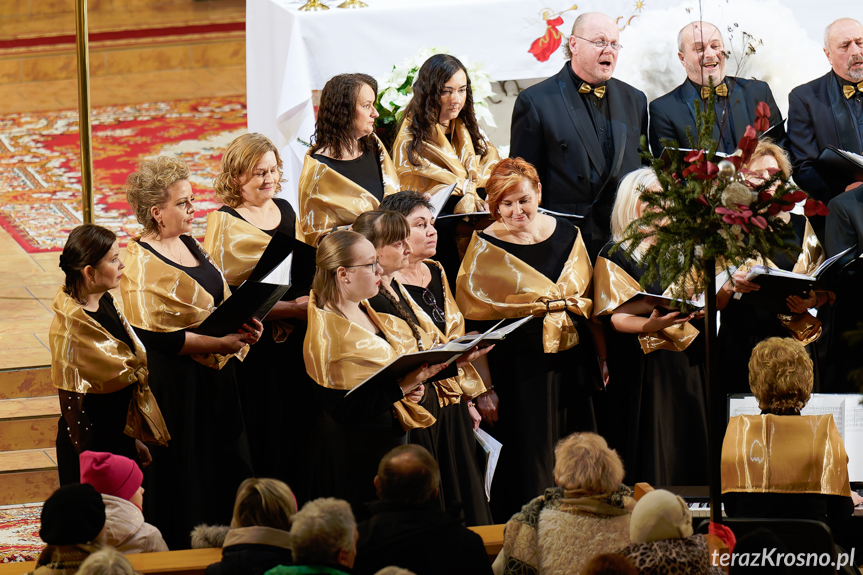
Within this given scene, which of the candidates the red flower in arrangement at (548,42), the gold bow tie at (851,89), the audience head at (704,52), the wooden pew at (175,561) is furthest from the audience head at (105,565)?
the gold bow tie at (851,89)

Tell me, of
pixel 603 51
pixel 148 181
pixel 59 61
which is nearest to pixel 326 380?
pixel 148 181

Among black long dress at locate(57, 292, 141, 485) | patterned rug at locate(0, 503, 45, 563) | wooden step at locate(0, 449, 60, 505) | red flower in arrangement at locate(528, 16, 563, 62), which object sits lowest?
patterned rug at locate(0, 503, 45, 563)

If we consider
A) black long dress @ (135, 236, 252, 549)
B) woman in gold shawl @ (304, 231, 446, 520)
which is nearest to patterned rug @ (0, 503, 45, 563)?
black long dress @ (135, 236, 252, 549)

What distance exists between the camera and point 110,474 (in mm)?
3178

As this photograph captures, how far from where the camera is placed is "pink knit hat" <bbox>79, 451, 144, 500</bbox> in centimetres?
317

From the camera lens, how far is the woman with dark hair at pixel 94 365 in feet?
12.0

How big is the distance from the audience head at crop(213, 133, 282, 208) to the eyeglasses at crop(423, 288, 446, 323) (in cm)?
73

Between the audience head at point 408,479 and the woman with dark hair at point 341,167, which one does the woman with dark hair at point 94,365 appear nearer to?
the woman with dark hair at point 341,167

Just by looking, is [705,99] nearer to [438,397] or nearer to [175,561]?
[438,397]

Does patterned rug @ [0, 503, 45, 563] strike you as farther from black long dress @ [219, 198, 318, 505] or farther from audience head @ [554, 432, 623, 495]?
audience head @ [554, 432, 623, 495]

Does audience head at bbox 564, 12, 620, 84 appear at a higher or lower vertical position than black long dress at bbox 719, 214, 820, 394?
higher

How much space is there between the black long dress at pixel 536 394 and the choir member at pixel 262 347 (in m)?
0.73

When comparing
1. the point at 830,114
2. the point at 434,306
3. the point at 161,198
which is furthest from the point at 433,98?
the point at 830,114

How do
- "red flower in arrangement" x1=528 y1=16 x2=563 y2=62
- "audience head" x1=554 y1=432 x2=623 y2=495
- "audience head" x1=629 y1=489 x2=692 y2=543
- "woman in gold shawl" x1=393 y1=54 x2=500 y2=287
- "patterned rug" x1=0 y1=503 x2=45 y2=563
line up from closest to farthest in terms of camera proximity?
"audience head" x1=629 y1=489 x2=692 y2=543, "audience head" x1=554 y1=432 x2=623 y2=495, "patterned rug" x1=0 y1=503 x2=45 y2=563, "woman in gold shawl" x1=393 y1=54 x2=500 y2=287, "red flower in arrangement" x1=528 y1=16 x2=563 y2=62
